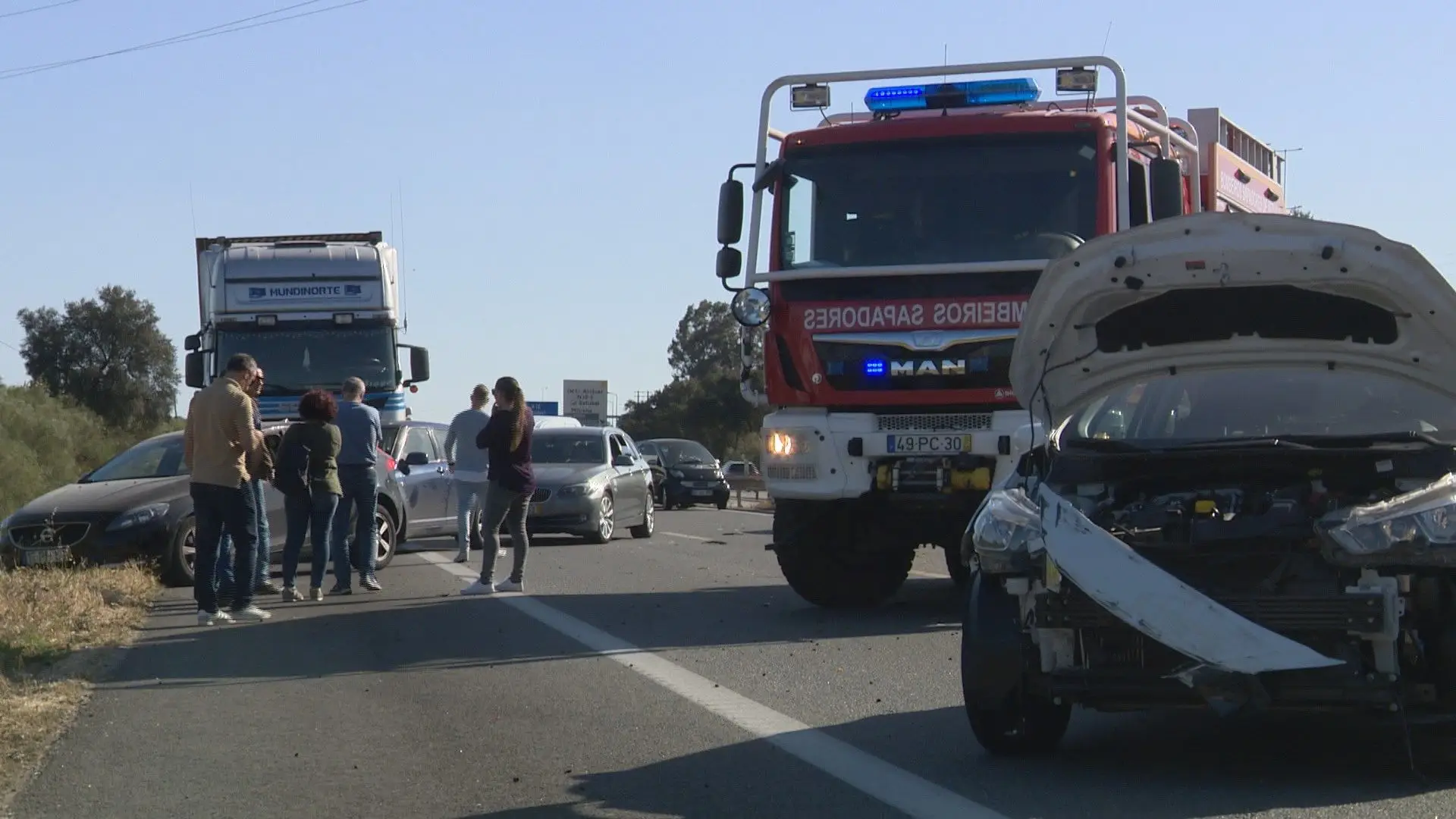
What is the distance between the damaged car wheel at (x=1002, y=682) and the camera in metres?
6.26

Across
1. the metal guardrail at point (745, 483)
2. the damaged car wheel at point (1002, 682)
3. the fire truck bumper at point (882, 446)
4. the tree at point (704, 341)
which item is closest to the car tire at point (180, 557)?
the fire truck bumper at point (882, 446)

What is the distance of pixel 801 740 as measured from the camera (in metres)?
7.14

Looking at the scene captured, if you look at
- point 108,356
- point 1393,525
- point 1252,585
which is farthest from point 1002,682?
point 108,356

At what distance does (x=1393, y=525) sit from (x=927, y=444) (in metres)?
5.29

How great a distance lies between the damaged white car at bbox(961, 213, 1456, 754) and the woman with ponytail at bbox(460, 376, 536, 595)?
22.4 feet

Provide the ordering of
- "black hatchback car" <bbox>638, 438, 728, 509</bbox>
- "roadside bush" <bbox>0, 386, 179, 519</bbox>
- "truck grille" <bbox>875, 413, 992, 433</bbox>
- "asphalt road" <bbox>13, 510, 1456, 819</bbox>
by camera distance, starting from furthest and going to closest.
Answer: "black hatchback car" <bbox>638, 438, 728, 509</bbox>, "roadside bush" <bbox>0, 386, 179, 519</bbox>, "truck grille" <bbox>875, 413, 992, 433</bbox>, "asphalt road" <bbox>13, 510, 1456, 819</bbox>

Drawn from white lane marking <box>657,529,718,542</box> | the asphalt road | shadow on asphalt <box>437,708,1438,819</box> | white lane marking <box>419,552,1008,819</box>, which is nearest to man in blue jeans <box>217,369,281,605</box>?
the asphalt road

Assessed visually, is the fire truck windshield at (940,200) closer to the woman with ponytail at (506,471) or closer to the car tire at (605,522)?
the woman with ponytail at (506,471)

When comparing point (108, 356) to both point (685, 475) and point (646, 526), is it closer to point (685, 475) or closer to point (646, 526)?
point (685, 475)

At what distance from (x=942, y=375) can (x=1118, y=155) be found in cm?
173

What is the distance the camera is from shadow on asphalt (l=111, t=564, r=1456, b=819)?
589cm

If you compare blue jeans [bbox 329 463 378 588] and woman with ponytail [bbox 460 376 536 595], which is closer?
woman with ponytail [bbox 460 376 536 595]

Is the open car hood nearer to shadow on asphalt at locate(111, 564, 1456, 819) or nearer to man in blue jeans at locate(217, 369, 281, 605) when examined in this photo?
shadow on asphalt at locate(111, 564, 1456, 819)

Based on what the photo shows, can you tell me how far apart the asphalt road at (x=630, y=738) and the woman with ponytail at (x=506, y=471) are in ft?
5.92
